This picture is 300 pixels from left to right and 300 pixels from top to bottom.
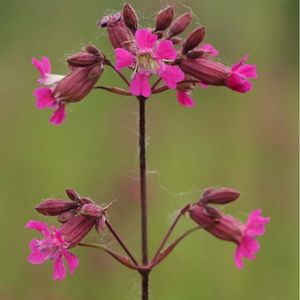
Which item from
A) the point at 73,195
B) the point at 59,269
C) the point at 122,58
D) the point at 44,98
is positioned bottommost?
the point at 59,269

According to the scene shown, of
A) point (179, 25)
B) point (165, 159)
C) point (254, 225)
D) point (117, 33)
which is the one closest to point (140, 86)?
point (117, 33)

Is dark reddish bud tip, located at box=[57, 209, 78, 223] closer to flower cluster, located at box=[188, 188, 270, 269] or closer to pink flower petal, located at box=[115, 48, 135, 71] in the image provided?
flower cluster, located at box=[188, 188, 270, 269]

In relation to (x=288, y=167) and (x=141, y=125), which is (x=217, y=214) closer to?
(x=141, y=125)

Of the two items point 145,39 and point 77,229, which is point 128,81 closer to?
point 145,39

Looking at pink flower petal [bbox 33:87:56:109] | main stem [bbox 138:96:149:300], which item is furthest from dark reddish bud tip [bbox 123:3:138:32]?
pink flower petal [bbox 33:87:56:109]

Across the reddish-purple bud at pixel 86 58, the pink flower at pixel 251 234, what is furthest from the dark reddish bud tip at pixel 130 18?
the pink flower at pixel 251 234

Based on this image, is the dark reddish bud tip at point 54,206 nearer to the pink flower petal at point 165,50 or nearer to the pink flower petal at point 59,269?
the pink flower petal at point 59,269
